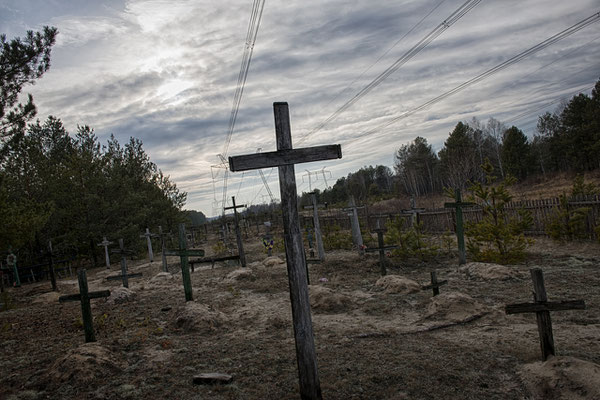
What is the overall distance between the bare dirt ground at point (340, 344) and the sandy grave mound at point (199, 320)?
1.0 inches

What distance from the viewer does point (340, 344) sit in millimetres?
5531

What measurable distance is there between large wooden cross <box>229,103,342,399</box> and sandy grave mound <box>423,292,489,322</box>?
10.8ft

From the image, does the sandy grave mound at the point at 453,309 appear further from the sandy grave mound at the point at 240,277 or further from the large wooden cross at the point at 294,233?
the sandy grave mound at the point at 240,277

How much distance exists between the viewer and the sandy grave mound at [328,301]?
25.2 ft

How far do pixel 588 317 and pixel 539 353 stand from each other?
77.1 inches

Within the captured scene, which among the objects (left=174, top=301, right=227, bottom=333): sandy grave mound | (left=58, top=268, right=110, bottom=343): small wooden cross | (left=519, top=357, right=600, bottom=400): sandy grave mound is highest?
(left=58, top=268, right=110, bottom=343): small wooden cross

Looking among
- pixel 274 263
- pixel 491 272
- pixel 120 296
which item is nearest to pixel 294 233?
pixel 491 272

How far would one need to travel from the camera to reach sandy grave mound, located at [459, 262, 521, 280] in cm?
862

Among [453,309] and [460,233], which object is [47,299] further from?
[460,233]

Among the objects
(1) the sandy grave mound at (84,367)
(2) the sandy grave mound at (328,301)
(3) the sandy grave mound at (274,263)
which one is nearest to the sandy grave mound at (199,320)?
(1) the sandy grave mound at (84,367)

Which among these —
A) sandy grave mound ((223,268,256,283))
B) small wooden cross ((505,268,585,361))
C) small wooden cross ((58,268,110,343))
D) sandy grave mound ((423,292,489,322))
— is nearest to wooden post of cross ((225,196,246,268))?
sandy grave mound ((223,268,256,283))

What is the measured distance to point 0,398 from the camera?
444cm

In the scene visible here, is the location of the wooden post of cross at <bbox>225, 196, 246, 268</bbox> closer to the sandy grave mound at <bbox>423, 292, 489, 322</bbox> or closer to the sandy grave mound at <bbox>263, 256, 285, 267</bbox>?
the sandy grave mound at <bbox>263, 256, 285, 267</bbox>

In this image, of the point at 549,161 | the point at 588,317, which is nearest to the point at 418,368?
the point at 588,317
